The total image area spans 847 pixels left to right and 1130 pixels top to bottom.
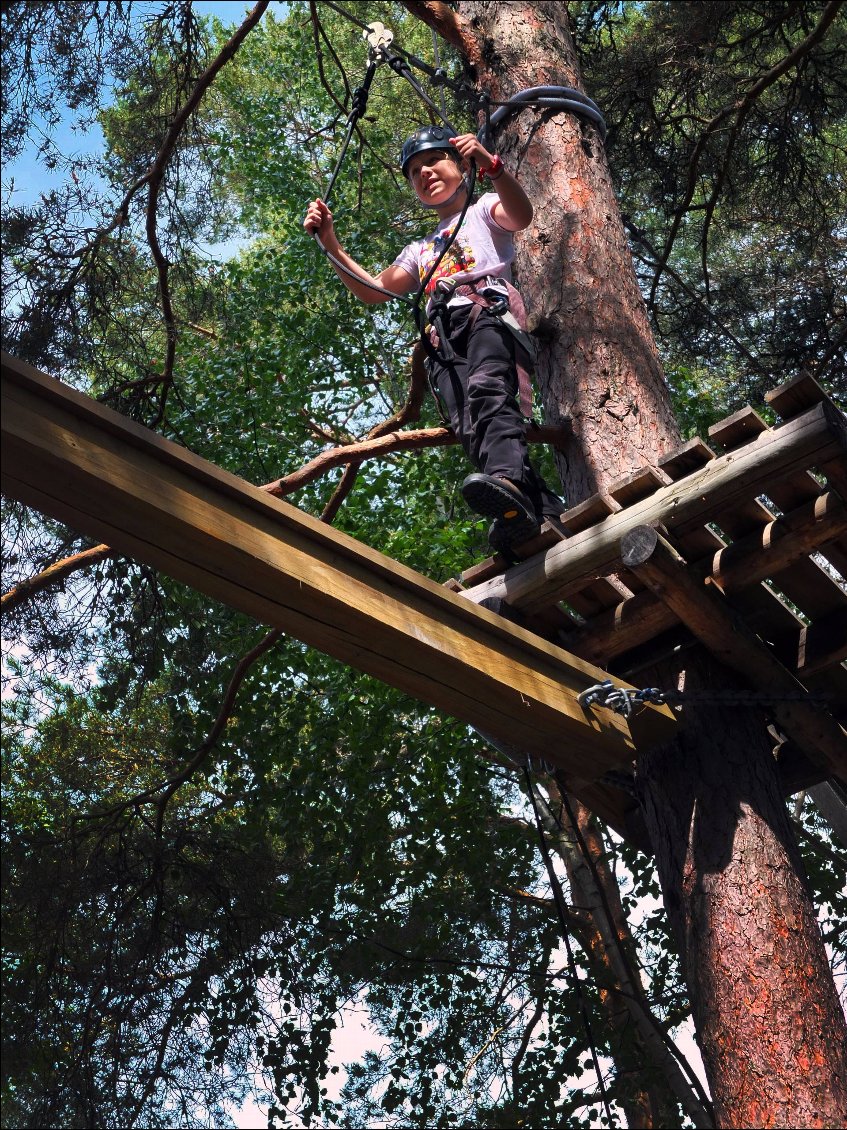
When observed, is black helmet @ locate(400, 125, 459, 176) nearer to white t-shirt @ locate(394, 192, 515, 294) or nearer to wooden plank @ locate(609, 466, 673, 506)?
white t-shirt @ locate(394, 192, 515, 294)

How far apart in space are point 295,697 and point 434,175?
4.63 m

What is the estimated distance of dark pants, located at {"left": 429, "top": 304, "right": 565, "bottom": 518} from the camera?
Result: 3418 mm

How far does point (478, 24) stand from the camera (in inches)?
196

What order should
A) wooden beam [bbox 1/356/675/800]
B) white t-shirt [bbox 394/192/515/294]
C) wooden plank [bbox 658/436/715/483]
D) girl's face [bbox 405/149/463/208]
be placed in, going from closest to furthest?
wooden beam [bbox 1/356/675/800] → wooden plank [bbox 658/436/715/483] → white t-shirt [bbox 394/192/515/294] → girl's face [bbox 405/149/463/208]

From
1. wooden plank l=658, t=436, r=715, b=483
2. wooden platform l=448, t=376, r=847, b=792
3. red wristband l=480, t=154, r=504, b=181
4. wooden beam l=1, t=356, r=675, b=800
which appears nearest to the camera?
wooden beam l=1, t=356, r=675, b=800

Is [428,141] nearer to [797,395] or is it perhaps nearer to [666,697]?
[797,395]

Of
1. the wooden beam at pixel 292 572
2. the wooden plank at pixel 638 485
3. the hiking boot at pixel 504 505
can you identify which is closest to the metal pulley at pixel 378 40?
the hiking boot at pixel 504 505

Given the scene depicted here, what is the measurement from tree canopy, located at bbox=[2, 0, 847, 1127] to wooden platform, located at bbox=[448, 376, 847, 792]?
85 centimetres

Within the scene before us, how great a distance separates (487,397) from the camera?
357cm

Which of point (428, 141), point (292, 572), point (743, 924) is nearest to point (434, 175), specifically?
point (428, 141)

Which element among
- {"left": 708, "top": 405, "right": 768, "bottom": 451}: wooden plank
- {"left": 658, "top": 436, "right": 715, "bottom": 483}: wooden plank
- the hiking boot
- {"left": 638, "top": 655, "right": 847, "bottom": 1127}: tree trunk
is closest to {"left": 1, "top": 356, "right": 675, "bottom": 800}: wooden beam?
{"left": 638, "top": 655, "right": 847, "bottom": 1127}: tree trunk

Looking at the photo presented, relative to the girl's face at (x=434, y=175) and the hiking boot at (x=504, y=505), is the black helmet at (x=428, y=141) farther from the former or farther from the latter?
the hiking boot at (x=504, y=505)

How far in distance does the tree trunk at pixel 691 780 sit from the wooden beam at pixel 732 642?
0.36ft

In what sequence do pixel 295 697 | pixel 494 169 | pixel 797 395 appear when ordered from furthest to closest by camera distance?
1. pixel 295 697
2. pixel 494 169
3. pixel 797 395
